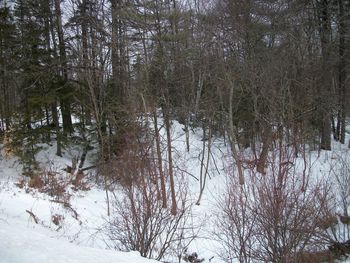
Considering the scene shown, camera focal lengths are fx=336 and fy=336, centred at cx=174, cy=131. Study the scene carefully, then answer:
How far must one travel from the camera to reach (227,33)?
58.8ft

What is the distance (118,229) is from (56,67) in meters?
11.6

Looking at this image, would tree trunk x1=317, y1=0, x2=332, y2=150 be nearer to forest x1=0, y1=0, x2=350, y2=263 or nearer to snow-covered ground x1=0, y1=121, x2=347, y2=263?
forest x1=0, y1=0, x2=350, y2=263

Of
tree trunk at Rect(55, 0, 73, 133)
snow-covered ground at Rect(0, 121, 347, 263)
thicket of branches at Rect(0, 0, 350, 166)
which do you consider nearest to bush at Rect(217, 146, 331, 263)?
snow-covered ground at Rect(0, 121, 347, 263)

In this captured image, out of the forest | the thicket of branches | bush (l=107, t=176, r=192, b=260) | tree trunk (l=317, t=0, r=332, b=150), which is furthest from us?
tree trunk (l=317, t=0, r=332, b=150)

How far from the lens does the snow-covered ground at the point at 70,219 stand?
4.38 metres

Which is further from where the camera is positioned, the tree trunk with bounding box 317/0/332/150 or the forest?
the tree trunk with bounding box 317/0/332/150

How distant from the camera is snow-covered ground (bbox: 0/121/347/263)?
4.38 metres

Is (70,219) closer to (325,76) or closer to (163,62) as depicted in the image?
(163,62)

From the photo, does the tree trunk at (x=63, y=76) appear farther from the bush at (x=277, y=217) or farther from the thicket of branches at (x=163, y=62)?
the bush at (x=277, y=217)

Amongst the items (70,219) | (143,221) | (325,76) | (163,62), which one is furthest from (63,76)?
(325,76)

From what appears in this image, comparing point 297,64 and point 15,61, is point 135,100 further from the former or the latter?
point 297,64

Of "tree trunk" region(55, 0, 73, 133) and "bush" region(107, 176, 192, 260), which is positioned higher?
"tree trunk" region(55, 0, 73, 133)

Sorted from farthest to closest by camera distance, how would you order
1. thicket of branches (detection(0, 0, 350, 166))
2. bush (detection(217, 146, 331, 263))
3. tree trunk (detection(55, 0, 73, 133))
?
tree trunk (detection(55, 0, 73, 133))
thicket of branches (detection(0, 0, 350, 166))
bush (detection(217, 146, 331, 263))

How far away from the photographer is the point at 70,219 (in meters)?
10.8
